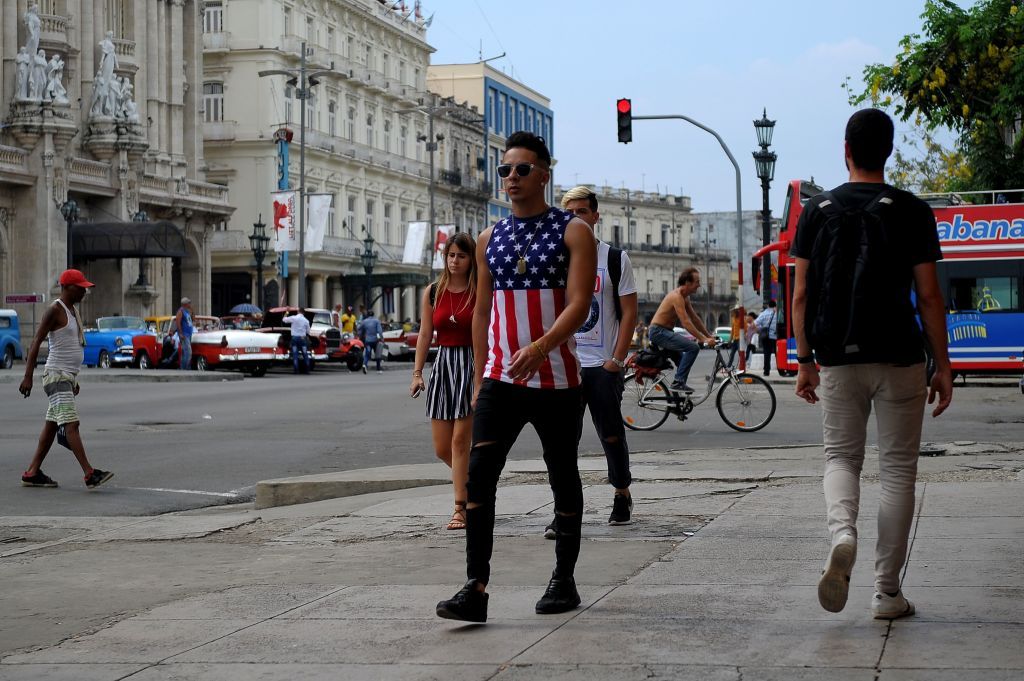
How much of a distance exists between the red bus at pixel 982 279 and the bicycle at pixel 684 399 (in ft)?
38.7

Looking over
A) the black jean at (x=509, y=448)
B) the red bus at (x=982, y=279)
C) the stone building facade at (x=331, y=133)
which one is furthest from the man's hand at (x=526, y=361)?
the stone building facade at (x=331, y=133)

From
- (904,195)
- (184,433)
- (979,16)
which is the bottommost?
(184,433)

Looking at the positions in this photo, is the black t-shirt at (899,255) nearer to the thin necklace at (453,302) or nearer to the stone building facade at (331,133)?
the thin necklace at (453,302)

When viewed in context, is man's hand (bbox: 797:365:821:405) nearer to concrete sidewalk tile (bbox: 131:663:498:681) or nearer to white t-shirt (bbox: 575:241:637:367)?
concrete sidewalk tile (bbox: 131:663:498:681)

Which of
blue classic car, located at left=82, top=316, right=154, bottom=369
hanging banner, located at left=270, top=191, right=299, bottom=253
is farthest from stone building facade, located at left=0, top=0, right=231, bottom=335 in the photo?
blue classic car, located at left=82, top=316, right=154, bottom=369

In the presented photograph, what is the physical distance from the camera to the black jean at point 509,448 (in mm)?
5883

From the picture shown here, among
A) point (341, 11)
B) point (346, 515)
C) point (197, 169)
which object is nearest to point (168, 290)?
point (197, 169)

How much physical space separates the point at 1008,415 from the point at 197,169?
45970 mm

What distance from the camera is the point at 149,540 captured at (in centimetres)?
899

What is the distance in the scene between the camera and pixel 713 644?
5203 mm

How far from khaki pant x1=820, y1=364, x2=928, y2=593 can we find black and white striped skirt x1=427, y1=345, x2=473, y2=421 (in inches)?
138

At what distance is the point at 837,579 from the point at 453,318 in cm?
399

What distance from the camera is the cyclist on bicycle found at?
608 inches

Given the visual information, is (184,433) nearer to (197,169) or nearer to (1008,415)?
(1008,415)
